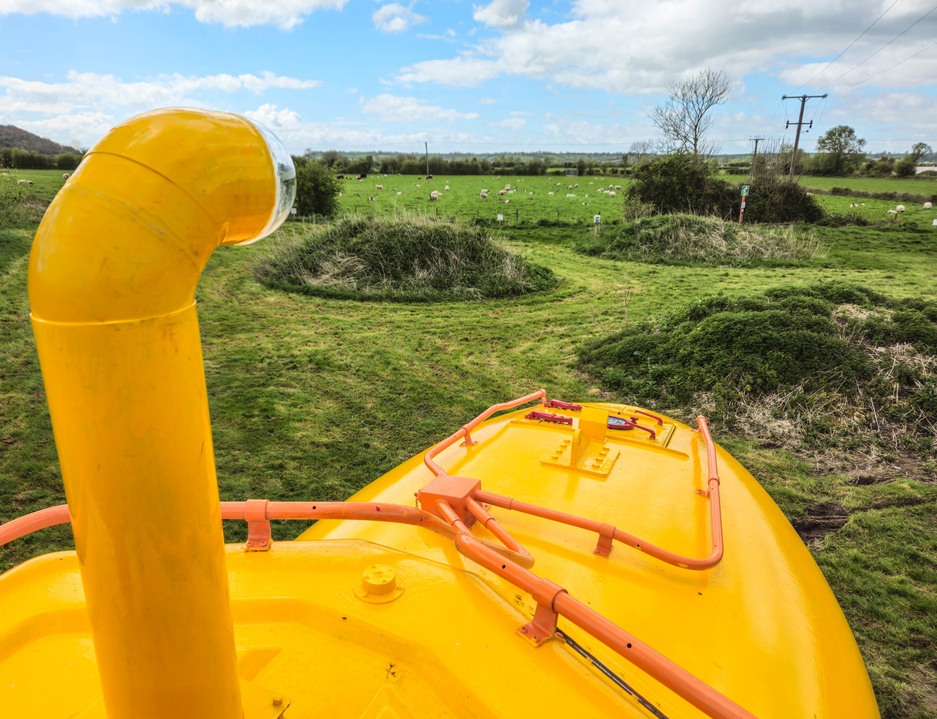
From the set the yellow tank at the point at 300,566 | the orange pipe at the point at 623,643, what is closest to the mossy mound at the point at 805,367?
the yellow tank at the point at 300,566

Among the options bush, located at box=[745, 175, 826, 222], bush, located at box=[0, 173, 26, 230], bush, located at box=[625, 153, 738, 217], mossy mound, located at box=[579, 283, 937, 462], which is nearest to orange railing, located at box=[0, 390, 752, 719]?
mossy mound, located at box=[579, 283, 937, 462]

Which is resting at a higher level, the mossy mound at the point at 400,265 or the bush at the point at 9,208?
the bush at the point at 9,208

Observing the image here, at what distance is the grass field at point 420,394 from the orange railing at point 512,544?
2.85 meters

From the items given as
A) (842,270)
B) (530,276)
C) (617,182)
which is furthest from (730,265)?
(617,182)

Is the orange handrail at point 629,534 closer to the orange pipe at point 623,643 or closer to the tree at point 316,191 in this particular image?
the orange pipe at point 623,643

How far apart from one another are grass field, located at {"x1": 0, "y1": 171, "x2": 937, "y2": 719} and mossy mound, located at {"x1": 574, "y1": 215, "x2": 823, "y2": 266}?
1.10m

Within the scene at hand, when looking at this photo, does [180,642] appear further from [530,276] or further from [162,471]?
[530,276]

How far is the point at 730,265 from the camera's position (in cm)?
1644

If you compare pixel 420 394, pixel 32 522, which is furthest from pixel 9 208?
pixel 32 522

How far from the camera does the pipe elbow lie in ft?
2.81

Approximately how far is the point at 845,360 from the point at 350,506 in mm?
7347

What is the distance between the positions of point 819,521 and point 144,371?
593cm

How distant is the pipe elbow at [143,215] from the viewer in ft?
2.81

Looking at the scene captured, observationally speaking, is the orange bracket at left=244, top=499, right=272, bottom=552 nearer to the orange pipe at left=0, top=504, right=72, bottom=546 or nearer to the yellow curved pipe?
the orange pipe at left=0, top=504, right=72, bottom=546
